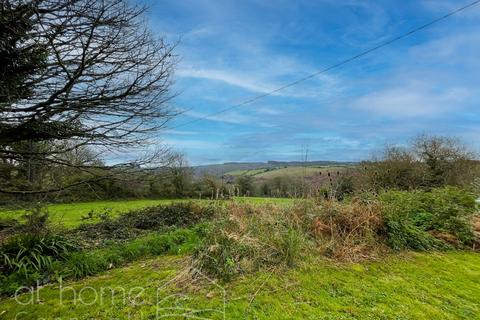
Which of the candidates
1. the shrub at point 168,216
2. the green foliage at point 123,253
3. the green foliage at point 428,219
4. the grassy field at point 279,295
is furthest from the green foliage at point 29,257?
the green foliage at point 428,219

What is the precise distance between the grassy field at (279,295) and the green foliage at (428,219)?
1164 mm

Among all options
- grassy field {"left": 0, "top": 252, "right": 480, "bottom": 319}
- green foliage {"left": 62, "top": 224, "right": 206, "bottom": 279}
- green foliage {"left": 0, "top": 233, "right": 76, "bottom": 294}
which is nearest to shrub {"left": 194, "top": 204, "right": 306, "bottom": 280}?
grassy field {"left": 0, "top": 252, "right": 480, "bottom": 319}

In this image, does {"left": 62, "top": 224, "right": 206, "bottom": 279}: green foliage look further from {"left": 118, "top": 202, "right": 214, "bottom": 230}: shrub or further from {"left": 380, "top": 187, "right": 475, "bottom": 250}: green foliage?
{"left": 380, "top": 187, "right": 475, "bottom": 250}: green foliage

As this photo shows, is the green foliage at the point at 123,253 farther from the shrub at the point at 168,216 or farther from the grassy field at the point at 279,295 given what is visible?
the shrub at the point at 168,216

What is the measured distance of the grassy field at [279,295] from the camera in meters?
3.30

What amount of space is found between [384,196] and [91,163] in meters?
6.32

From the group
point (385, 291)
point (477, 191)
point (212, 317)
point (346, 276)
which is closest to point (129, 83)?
point (212, 317)

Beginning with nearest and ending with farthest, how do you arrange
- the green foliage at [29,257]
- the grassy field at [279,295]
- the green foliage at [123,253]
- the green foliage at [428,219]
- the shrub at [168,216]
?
the grassy field at [279,295]
the green foliage at [29,257]
the green foliage at [123,253]
the green foliage at [428,219]
the shrub at [168,216]

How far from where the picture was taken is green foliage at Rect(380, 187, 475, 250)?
5.97m

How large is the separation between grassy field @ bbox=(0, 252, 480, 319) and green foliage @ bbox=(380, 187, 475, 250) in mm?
1164

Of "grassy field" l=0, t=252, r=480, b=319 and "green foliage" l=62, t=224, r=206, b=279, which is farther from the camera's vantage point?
"green foliage" l=62, t=224, r=206, b=279

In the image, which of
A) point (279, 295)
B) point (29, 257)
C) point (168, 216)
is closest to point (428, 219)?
point (279, 295)

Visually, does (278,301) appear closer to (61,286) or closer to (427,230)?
(61,286)

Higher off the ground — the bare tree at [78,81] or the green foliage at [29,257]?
the bare tree at [78,81]
